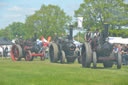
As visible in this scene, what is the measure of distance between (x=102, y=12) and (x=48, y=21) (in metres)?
22.6

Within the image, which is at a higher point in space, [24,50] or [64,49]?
[64,49]

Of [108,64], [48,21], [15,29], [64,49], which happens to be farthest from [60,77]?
[15,29]

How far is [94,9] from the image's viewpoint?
1896 inches

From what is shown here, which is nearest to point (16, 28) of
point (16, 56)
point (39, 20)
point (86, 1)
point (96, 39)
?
point (39, 20)

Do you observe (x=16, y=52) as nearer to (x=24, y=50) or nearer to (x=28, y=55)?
(x=24, y=50)

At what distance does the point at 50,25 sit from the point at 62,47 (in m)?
47.2

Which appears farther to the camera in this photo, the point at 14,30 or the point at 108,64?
the point at 14,30

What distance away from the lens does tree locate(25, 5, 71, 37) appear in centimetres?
6612

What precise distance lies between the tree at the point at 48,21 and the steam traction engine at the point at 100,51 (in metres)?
51.2

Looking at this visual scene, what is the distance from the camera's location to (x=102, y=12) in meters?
46.1

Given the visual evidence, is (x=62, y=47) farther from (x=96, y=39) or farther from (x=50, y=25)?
(x=50, y=25)

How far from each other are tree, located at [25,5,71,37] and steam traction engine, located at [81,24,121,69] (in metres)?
51.2

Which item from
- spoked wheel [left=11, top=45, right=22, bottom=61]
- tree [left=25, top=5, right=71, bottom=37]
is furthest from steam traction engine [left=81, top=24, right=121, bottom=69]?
tree [left=25, top=5, right=71, bottom=37]

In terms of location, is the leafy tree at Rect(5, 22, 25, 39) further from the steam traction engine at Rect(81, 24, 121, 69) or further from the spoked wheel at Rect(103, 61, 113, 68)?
the steam traction engine at Rect(81, 24, 121, 69)
